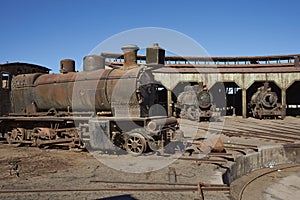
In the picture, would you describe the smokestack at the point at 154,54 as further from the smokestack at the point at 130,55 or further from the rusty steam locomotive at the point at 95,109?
the smokestack at the point at 130,55

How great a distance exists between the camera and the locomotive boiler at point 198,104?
2284 cm

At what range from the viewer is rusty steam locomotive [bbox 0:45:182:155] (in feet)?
30.1

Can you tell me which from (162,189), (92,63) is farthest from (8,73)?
(162,189)

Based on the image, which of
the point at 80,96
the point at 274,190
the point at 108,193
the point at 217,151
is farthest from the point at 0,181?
the point at 274,190

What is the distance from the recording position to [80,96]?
10.2 metres

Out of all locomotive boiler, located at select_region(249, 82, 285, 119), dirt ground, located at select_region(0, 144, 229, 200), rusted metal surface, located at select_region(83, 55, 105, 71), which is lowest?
dirt ground, located at select_region(0, 144, 229, 200)

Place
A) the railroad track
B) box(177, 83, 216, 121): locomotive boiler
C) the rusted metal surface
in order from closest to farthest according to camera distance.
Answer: the railroad track, the rusted metal surface, box(177, 83, 216, 121): locomotive boiler

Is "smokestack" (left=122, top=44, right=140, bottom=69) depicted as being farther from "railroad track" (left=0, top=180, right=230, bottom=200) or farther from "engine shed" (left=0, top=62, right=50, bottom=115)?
"engine shed" (left=0, top=62, right=50, bottom=115)

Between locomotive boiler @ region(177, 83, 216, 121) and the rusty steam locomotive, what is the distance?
1270 cm

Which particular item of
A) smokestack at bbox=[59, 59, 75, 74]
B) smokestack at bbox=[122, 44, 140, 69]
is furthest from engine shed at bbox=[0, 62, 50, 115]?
smokestack at bbox=[122, 44, 140, 69]

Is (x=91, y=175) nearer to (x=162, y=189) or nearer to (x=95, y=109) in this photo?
(x=162, y=189)

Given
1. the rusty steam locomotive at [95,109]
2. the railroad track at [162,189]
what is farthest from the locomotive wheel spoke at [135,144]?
Answer: the railroad track at [162,189]

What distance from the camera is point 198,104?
23.0 m

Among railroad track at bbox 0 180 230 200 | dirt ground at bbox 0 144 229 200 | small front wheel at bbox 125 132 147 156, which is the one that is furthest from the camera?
small front wheel at bbox 125 132 147 156
